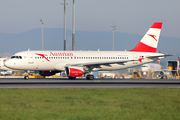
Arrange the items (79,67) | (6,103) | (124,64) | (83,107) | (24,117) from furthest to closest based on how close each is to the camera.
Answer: (124,64), (79,67), (6,103), (83,107), (24,117)

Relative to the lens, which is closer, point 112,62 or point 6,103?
point 6,103

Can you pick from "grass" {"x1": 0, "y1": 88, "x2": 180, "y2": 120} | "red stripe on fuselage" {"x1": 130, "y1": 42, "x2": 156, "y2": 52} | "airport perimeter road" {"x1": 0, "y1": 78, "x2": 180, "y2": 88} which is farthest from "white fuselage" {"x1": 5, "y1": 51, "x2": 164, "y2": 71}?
"grass" {"x1": 0, "y1": 88, "x2": 180, "y2": 120}

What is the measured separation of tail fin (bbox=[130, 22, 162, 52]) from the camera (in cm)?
4979

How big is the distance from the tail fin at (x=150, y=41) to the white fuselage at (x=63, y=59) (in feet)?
5.60

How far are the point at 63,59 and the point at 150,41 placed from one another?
1666 centimetres

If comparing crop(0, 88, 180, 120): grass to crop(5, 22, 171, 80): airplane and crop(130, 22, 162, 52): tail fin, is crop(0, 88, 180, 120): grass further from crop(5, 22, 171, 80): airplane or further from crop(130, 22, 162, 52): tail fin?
crop(130, 22, 162, 52): tail fin

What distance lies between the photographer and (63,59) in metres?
44.0

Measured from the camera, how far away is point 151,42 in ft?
164

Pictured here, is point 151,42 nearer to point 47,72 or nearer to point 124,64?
point 124,64

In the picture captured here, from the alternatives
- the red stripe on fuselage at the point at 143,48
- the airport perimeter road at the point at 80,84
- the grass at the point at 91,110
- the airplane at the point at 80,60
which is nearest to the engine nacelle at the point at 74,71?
the airplane at the point at 80,60

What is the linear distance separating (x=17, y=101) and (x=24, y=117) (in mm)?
5235

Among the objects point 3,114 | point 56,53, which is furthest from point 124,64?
point 3,114

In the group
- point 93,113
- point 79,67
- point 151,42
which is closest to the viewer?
point 93,113

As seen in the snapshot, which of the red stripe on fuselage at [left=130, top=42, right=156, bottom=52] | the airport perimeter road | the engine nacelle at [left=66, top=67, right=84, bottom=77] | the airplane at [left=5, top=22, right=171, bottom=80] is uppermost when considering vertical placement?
the red stripe on fuselage at [left=130, top=42, right=156, bottom=52]
